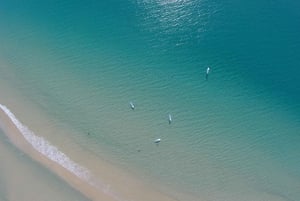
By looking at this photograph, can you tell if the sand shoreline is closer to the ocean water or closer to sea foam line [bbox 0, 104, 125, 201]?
sea foam line [bbox 0, 104, 125, 201]

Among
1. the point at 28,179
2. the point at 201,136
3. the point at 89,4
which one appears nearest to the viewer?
the point at 28,179

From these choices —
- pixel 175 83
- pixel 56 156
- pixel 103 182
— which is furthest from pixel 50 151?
pixel 175 83

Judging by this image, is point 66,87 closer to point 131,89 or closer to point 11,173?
point 131,89

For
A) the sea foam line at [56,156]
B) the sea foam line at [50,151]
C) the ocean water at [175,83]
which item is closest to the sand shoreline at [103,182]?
the sea foam line at [56,156]

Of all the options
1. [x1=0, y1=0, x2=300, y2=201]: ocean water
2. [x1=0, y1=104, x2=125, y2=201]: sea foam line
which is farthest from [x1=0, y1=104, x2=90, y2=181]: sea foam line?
[x1=0, y1=0, x2=300, y2=201]: ocean water

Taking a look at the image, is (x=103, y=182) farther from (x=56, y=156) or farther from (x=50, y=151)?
(x=50, y=151)

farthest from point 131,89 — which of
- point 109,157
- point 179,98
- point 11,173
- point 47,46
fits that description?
point 11,173

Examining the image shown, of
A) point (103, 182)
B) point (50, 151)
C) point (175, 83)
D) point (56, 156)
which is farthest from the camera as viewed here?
point (175, 83)

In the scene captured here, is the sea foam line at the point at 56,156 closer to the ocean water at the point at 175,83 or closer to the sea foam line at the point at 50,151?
the sea foam line at the point at 50,151
